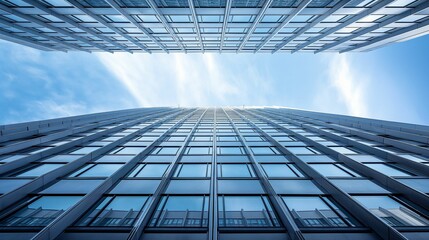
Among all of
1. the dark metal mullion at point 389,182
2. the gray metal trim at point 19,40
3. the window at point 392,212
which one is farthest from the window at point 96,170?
the gray metal trim at point 19,40

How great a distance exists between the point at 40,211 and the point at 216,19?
21.6 metres

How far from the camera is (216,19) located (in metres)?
22.6

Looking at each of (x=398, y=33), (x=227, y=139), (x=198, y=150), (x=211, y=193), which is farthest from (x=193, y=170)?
(x=398, y=33)

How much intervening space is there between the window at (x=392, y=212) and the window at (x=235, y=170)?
513 cm

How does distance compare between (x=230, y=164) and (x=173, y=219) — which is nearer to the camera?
(x=173, y=219)

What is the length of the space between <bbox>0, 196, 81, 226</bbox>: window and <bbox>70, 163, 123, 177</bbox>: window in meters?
→ 2.08

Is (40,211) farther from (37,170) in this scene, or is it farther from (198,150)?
(198,150)

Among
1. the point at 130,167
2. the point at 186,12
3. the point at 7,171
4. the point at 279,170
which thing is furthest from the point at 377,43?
the point at 7,171

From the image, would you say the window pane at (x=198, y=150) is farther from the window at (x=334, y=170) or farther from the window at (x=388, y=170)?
the window at (x=388, y=170)

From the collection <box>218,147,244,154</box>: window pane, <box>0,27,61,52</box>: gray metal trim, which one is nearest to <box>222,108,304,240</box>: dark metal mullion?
A: <box>218,147,244,154</box>: window pane

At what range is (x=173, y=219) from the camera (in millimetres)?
7711

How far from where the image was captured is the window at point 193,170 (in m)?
11.4

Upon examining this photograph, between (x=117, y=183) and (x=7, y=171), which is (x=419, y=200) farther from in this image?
(x=7, y=171)

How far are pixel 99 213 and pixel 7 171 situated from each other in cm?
599
